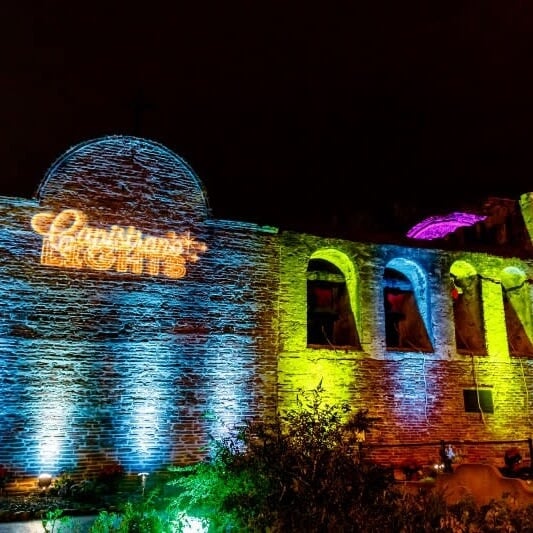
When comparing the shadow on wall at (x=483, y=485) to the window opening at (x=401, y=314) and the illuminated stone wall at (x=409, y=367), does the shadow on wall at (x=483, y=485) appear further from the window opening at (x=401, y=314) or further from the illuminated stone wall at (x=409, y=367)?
the window opening at (x=401, y=314)

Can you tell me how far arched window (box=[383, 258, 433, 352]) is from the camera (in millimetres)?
14766

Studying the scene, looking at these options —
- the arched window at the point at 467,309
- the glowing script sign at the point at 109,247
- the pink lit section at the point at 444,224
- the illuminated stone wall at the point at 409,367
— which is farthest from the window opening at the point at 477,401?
the glowing script sign at the point at 109,247

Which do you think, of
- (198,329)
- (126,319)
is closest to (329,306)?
(198,329)

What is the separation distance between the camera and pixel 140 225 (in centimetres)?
1238

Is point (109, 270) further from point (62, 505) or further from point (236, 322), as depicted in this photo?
point (62, 505)

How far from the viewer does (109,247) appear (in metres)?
12.0

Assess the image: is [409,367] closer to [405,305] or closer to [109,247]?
[405,305]

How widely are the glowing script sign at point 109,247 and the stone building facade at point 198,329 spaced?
32mm

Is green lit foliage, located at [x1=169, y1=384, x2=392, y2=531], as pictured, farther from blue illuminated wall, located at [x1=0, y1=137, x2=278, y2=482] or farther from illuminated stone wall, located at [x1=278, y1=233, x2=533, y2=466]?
illuminated stone wall, located at [x1=278, y1=233, x2=533, y2=466]

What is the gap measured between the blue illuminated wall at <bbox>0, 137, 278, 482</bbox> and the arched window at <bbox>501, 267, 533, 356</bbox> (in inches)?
318

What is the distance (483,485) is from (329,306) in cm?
615

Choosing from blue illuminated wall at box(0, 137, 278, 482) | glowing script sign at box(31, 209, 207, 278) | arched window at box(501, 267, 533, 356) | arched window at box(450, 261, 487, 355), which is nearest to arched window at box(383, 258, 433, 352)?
arched window at box(450, 261, 487, 355)

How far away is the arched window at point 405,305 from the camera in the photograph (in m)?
14.8

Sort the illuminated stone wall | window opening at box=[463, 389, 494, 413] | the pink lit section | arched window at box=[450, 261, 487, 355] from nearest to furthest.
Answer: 1. the illuminated stone wall
2. window opening at box=[463, 389, 494, 413]
3. arched window at box=[450, 261, 487, 355]
4. the pink lit section
